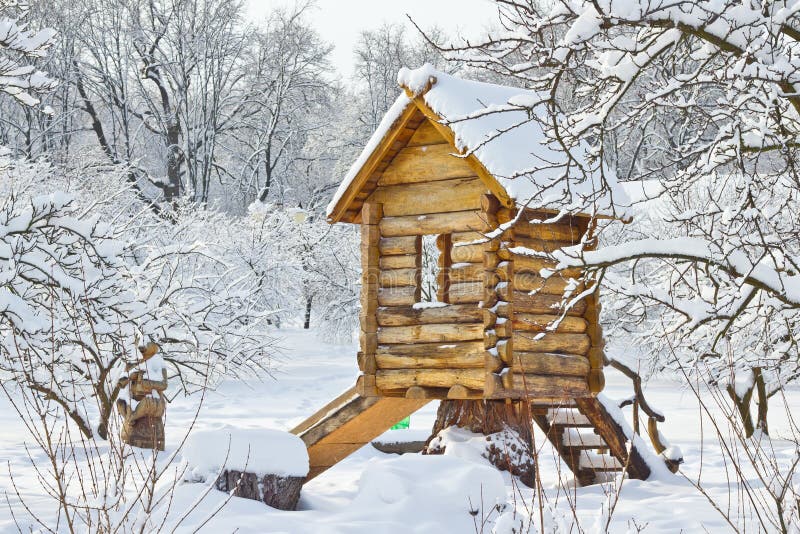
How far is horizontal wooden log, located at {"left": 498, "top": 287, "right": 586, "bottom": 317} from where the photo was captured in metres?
9.13

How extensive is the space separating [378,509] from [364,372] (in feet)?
7.55

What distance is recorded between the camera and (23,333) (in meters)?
7.42

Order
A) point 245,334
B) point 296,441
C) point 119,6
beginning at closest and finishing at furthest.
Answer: point 296,441 → point 245,334 → point 119,6

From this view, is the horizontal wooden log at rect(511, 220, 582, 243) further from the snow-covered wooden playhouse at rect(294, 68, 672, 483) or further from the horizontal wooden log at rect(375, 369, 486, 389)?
the horizontal wooden log at rect(375, 369, 486, 389)

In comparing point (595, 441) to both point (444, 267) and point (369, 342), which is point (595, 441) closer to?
point (444, 267)

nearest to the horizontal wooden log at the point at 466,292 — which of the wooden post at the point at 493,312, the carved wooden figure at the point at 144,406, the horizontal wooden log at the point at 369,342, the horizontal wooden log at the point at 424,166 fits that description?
the wooden post at the point at 493,312

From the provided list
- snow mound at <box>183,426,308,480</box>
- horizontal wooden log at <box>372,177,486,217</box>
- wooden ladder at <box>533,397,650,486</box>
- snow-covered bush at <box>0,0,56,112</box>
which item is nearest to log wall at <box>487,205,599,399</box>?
horizontal wooden log at <box>372,177,486,217</box>

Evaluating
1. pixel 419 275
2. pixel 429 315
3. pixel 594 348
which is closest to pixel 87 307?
pixel 429 315

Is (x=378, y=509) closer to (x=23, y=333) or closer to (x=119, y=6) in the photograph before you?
(x=23, y=333)

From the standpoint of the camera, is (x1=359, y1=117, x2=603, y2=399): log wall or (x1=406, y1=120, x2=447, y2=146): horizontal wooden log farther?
(x1=406, y1=120, x2=447, y2=146): horizontal wooden log

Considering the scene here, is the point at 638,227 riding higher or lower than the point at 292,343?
higher

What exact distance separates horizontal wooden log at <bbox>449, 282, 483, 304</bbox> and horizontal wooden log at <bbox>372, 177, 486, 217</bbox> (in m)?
0.76

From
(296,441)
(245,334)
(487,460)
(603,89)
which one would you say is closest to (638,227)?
(245,334)

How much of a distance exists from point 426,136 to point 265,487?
12.8 feet
